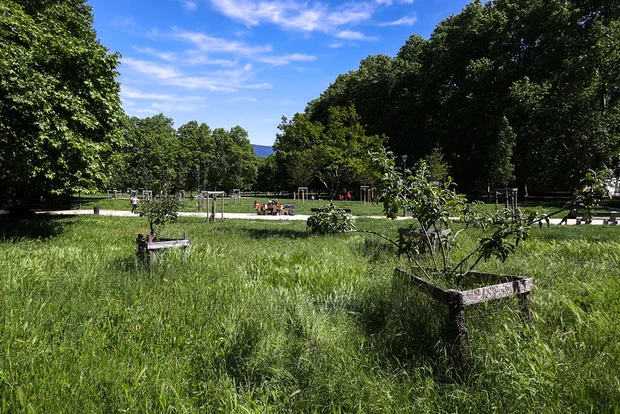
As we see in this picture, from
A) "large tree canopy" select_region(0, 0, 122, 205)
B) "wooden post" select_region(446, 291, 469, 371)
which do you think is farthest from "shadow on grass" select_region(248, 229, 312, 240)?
"wooden post" select_region(446, 291, 469, 371)

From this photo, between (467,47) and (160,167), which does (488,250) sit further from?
(160,167)

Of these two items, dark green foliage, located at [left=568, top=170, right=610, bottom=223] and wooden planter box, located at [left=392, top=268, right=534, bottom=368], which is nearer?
wooden planter box, located at [left=392, top=268, right=534, bottom=368]

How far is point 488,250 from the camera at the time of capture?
3.37 meters

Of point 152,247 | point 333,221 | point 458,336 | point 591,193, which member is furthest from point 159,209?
point 591,193

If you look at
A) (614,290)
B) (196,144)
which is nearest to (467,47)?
(614,290)

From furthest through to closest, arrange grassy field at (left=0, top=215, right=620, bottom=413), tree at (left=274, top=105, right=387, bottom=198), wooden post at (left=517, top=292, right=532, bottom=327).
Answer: tree at (left=274, top=105, right=387, bottom=198), wooden post at (left=517, top=292, right=532, bottom=327), grassy field at (left=0, top=215, right=620, bottom=413)

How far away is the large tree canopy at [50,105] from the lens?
905 centimetres

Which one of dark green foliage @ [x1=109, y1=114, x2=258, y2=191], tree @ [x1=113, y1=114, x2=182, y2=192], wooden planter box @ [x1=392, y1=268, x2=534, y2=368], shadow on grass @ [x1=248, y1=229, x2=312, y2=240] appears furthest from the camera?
dark green foliage @ [x1=109, y1=114, x2=258, y2=191]

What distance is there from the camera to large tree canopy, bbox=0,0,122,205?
905 centimetres

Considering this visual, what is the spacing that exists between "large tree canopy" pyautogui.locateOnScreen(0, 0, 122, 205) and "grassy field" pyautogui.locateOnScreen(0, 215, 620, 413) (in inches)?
207

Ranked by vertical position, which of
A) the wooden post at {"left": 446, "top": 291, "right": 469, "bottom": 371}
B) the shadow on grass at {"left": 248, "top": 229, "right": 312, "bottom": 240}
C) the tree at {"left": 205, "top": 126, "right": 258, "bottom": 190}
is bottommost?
the shadow on grass at {"left": 248, "top": 229, "right": 312, "bottom": 240}

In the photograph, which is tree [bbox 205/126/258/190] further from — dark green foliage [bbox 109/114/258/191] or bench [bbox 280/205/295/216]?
bench [bbox 280/205/295/216]

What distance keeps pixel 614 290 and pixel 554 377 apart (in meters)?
2.64

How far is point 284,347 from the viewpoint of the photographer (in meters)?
3.14
